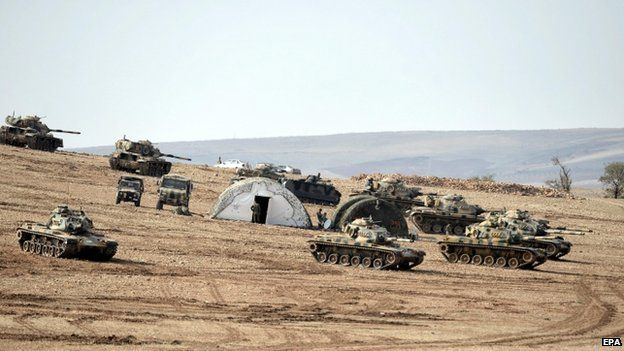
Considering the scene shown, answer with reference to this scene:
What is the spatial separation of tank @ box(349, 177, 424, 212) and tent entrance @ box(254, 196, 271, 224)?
1150cm

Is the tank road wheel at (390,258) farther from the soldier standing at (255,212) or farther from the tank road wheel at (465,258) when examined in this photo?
the soldier standing at (255,212)

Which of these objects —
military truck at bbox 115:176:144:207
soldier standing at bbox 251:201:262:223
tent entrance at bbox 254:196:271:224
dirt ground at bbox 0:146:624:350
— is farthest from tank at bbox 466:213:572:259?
military truck at bbox 115:176:144:207

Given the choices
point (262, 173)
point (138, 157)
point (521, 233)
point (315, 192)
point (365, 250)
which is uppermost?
point (138, 157)

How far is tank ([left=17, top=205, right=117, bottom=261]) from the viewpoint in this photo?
98.0 ft

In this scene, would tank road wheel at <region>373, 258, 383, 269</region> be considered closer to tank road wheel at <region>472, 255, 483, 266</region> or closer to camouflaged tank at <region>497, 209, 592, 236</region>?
tank road wheel at <region>472, 255, 483, 266</region>

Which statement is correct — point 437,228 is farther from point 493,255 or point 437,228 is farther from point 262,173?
point 493,255

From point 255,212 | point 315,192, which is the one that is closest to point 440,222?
point 315,192

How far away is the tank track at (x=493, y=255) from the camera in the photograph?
38928 millimetres

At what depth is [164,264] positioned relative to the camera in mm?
31438

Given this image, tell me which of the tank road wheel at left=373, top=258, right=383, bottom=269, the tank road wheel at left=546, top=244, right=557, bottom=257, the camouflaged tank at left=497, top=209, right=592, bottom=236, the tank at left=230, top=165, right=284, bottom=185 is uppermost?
the tank at left=230, top=165, right=284, bottom=185

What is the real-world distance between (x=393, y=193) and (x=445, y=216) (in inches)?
229

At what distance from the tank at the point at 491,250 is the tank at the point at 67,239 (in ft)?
44.6

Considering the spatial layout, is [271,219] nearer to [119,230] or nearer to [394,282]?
[119,230]

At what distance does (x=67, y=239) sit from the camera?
29.7m
